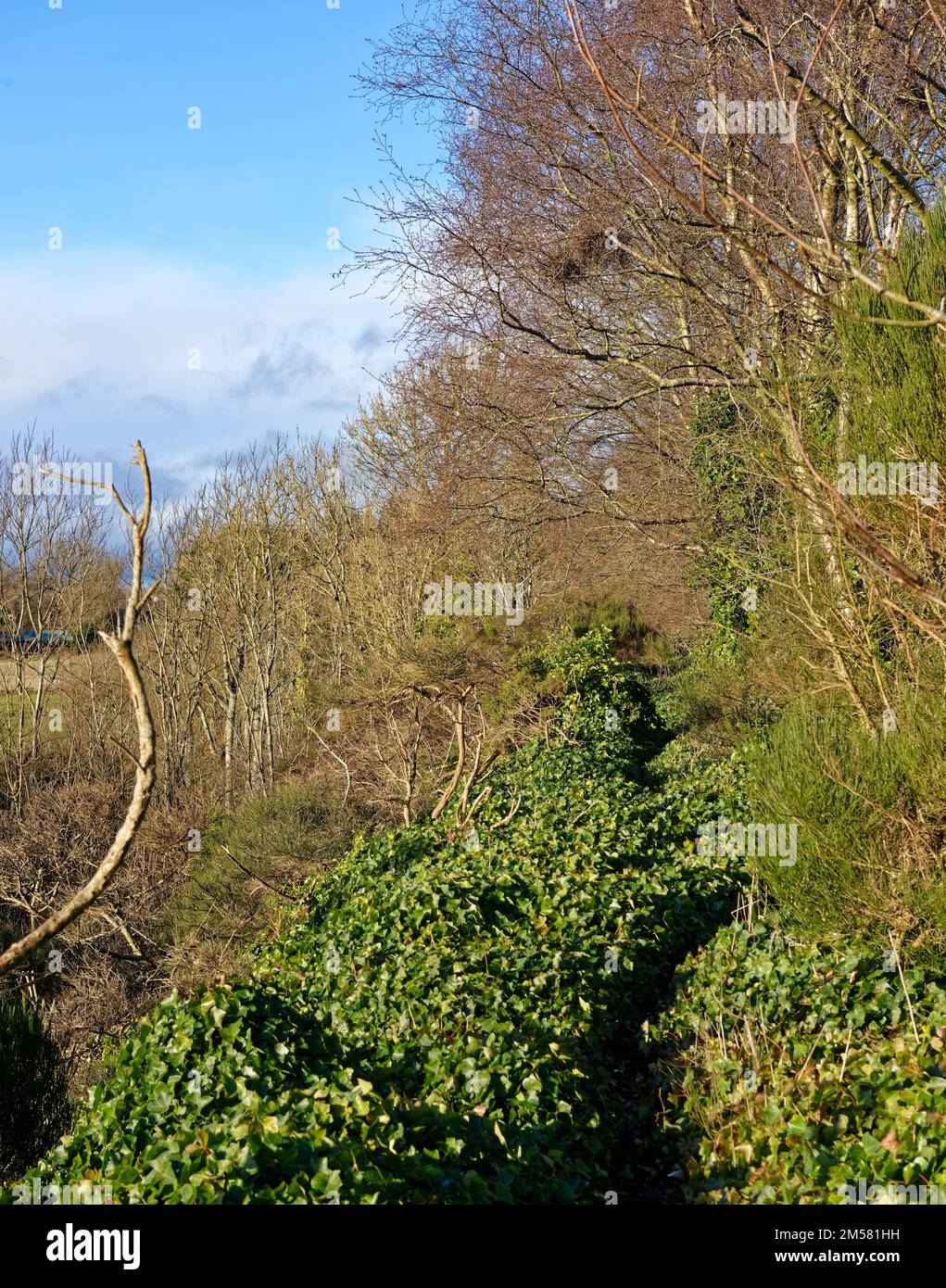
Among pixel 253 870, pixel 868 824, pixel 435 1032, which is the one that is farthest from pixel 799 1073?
pixel 253 870

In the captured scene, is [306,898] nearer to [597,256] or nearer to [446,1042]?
[446,1042]

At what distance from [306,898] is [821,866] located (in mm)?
5217

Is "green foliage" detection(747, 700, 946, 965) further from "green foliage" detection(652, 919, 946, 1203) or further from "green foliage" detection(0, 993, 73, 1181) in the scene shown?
"green foliage" detection(0, 993, 73, 1181)

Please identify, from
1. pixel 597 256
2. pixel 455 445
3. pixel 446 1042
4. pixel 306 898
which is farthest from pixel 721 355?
pixel 446 1042

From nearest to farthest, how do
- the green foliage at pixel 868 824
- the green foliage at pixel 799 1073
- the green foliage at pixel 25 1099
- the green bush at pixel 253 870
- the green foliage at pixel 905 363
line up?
1. the green foliage at pixel 799 1073
2. the green foliage at pixel 905 363
3. the green foliage at pixel 868 824
4. the green foliage at pixel 25 1099
5. the green bush at pixel 253 870

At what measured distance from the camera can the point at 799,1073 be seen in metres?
4.93

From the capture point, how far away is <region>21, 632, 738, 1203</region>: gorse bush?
4.00 meters

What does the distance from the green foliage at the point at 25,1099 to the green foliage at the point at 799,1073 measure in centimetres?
457

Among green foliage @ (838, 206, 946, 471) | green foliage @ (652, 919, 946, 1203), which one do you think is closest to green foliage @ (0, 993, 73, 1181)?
green foliage @ (652, 919, 946, 1203)

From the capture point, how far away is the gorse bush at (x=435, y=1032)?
13.1 ft

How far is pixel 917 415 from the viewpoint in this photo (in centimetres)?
520

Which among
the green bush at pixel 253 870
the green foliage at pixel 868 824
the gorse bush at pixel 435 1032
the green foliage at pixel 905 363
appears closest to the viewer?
the gorse bush at pixel 435 1032

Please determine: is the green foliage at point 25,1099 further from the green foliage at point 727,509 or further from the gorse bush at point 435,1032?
the green foliage at point 727,509

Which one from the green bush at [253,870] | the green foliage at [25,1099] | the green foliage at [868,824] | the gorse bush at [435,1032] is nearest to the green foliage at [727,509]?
the gorse bush at [435,1032]
